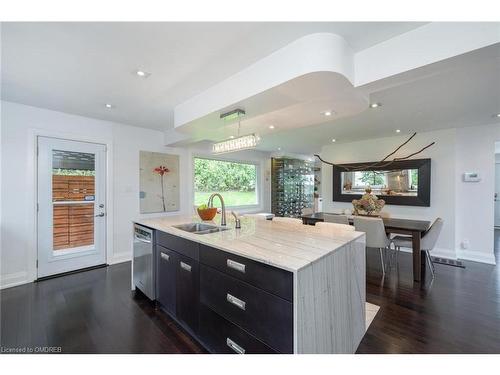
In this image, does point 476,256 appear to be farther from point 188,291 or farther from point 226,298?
point 188,291

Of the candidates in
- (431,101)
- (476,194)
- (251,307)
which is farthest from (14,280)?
(476,194)

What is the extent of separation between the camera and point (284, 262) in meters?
1.20

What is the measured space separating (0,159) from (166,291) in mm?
2823

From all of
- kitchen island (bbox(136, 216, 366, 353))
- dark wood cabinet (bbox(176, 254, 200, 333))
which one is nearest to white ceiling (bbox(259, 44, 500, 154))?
kitchen island (bbox(136, 216, 366, 353))

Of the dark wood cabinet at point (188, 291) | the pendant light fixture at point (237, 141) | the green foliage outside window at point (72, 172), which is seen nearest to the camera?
the dark wood cabinet at point (188, 291)

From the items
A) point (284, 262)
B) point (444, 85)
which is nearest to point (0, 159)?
point (284, 262)

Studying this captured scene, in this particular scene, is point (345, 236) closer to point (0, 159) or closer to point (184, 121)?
point (184, 121)

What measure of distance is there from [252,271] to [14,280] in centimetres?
356

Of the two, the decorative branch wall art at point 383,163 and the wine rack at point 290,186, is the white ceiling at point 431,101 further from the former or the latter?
the wine rack at point 290,186

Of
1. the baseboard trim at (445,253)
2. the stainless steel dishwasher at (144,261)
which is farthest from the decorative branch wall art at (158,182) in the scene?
the baseboard trim at (445,253)

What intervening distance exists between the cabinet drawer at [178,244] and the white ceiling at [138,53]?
1.52 m

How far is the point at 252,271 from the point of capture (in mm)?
1356

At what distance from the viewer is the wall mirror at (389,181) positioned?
169 inches

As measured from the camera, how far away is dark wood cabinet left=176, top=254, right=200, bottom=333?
5.92 ft
